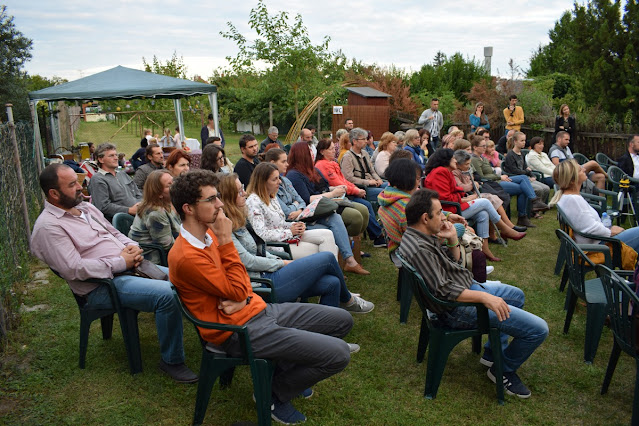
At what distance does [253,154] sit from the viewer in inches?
252

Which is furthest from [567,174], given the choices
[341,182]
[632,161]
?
[632,161]

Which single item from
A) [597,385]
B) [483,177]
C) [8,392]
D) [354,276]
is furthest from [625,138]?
[8,392]

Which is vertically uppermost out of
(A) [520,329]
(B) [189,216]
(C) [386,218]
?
(B) [189,216]

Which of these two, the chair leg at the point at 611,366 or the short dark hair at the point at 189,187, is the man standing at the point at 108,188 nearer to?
the short dark hair at the point at 189,187

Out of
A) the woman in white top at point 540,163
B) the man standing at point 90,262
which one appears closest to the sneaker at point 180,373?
the man standing at point 90,262

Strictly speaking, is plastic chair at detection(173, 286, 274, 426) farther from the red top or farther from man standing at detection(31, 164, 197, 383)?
the red top

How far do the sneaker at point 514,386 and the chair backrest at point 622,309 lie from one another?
63 cm

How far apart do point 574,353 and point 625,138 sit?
8.59 metres

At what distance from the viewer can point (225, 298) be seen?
2.65 meters

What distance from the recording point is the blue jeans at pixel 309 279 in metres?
3.71

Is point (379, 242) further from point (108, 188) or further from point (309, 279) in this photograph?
point (108, 188)

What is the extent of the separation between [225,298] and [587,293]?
276cm

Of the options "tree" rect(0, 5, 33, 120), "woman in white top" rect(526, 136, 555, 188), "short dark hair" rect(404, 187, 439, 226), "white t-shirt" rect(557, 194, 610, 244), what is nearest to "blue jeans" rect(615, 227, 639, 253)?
"white t-shirt" rect(557, 194, 610, 244)

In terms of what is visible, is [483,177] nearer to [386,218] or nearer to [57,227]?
[386,218]
